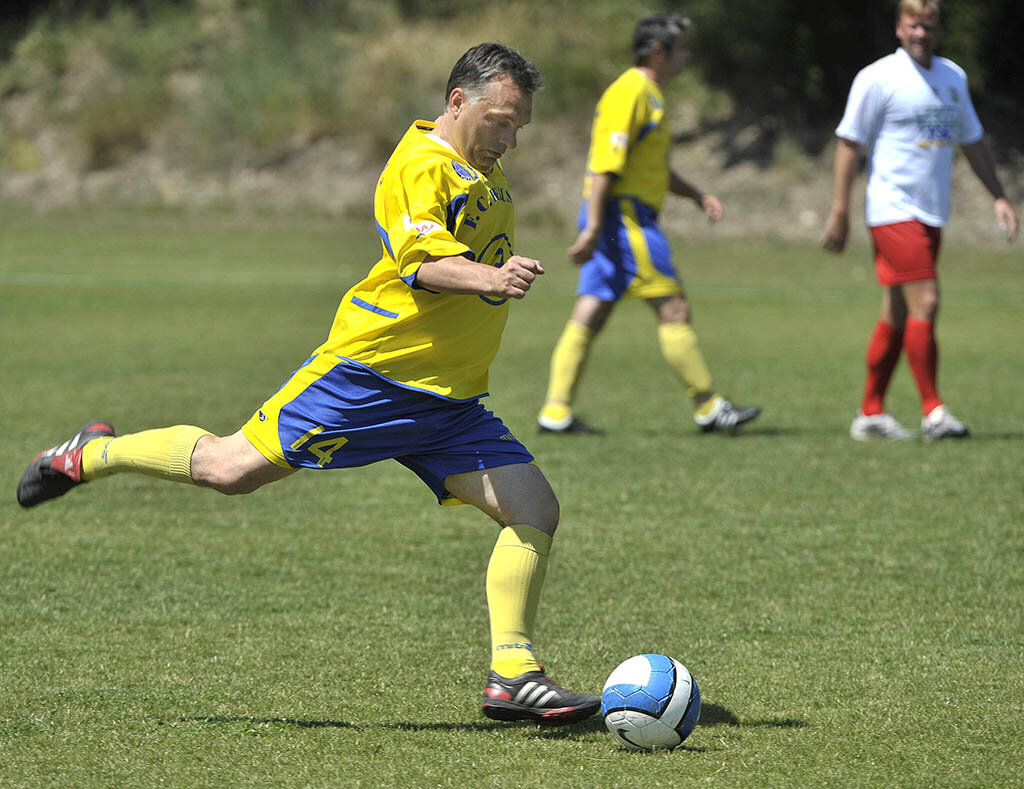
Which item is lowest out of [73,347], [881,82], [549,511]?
[73,347]

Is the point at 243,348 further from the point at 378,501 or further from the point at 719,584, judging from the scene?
the point at 719,584

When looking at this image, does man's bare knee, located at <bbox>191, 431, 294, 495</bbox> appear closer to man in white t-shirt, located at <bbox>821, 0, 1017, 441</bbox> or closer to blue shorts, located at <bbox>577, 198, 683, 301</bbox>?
blue shorts, located at <bbox>577, 198, 683, 301</bbox>

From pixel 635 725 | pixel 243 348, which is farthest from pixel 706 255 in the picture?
pixel 635 725

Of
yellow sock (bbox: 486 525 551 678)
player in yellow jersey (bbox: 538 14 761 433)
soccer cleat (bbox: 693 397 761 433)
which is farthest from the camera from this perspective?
soccer cleat (bbox: 693 397 761 433)

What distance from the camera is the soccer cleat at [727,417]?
8.48 metres

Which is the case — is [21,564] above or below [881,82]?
below

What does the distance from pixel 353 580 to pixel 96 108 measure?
29203mm

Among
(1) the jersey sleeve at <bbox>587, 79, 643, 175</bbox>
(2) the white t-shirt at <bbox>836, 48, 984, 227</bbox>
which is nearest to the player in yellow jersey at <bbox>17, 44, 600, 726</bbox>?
(1) the jersey sleeve at <bbox>587, 79, 643, 175</bbox>

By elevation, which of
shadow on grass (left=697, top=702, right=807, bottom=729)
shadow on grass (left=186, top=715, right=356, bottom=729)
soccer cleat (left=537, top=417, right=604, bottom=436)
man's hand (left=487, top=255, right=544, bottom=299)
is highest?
man's hand (left=487, top=255, right=544, bottom=299)

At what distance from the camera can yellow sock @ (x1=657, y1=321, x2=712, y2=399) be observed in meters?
8.44

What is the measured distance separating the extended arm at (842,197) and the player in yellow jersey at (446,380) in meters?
4.38

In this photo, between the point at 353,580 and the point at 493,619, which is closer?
the point at 493,619

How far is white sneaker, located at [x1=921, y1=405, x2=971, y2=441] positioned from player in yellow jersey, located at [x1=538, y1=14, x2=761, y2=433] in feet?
3.14

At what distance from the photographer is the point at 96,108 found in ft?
106
